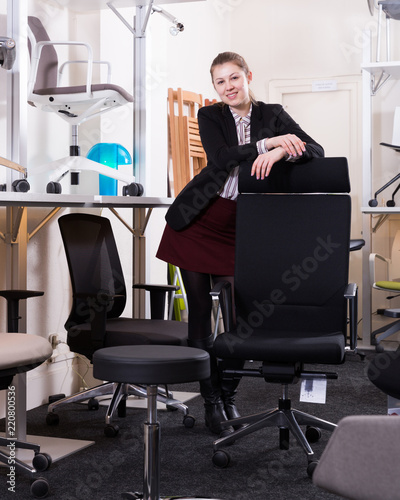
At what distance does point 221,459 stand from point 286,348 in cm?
49

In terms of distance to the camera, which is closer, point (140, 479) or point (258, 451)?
point (140, 479)

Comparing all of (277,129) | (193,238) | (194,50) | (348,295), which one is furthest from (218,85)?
(194,50)

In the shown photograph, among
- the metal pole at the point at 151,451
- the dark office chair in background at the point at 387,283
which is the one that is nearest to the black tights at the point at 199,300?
the metal pole at the point at 151,451

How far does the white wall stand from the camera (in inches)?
142

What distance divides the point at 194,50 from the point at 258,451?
3.75 m

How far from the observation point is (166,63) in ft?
16.6

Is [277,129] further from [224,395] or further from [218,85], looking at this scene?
[224,395]

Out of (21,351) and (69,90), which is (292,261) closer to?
(21,351)

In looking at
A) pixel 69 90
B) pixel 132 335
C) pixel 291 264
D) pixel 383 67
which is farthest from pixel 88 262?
pixel 383 67

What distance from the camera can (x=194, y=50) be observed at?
558 centimetres

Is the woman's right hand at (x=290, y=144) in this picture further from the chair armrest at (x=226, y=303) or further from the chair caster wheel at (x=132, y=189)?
the chair caster wheel at (x=132, y=189)

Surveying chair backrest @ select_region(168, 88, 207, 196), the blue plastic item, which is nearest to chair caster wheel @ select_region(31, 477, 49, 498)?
the blue plastic item

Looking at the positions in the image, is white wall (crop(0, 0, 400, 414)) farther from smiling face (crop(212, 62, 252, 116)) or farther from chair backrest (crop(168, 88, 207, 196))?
smiling face (crop(212, 62, 252, 116))

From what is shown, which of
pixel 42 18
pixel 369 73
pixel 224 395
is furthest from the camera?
pixel 369 73
